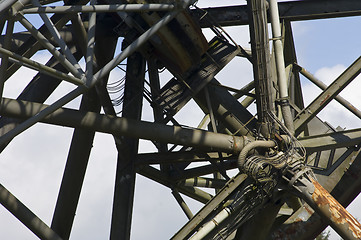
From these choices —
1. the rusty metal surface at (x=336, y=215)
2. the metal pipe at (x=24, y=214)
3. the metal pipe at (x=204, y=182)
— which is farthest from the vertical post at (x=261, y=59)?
the metal pipe at (x=204, y=182)

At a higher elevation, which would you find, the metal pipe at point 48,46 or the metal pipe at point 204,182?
the metal pipe at point 204,182

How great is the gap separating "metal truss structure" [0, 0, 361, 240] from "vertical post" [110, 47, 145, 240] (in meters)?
0.02

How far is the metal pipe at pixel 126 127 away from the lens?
45.5ft

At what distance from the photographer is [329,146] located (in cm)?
1647

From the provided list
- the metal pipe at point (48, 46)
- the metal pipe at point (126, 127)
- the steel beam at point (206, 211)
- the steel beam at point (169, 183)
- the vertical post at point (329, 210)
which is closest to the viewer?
the metal pipe at point (48, 46)

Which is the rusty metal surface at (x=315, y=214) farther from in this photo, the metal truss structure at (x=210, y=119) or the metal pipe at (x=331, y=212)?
the metal pipe at (x=331, y=212)

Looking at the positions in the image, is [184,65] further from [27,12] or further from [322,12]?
[27,12]

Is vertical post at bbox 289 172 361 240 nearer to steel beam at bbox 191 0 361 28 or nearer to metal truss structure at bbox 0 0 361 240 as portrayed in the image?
metal truss structure at bbox 0 0 361 240

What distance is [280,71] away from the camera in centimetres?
1530

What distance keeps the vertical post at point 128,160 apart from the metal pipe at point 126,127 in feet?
7.27

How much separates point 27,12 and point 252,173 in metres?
5.18

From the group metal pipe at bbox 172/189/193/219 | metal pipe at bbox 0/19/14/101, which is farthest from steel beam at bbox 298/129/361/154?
metal pipe at bbox 0/19/14/101

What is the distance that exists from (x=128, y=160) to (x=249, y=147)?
3426 millimetres

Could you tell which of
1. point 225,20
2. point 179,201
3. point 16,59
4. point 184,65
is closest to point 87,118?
point 16,59
